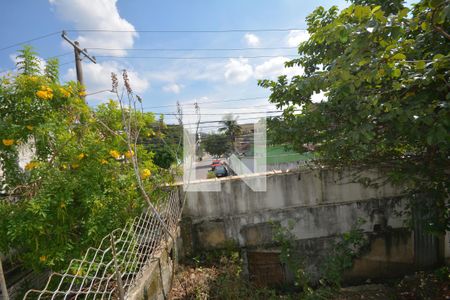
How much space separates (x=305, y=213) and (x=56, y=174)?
13.0 ft

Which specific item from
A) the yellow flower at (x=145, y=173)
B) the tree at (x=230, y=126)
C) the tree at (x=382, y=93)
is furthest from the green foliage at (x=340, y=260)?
the tree at (x=230, y=126)

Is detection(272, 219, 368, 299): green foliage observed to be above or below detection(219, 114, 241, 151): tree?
below

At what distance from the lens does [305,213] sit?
15.1 ft

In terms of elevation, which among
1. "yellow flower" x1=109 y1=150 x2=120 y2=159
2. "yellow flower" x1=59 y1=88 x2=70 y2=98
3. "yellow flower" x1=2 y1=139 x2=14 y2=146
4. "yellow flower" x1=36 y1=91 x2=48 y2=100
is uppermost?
"yellow flower" x1=59 y1=88 x2=70 y2=98

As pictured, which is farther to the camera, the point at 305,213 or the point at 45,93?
the point at 305,213

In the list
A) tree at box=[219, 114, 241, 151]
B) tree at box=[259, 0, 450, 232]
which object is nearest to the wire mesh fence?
tree at box=[259, 0, 450, 232]

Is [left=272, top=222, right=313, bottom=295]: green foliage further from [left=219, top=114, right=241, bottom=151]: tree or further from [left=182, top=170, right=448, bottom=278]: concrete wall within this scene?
[left=219, top=114, right=241, bottom=151]: tree

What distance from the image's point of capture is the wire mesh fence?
205 cm

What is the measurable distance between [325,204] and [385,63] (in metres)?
3.52

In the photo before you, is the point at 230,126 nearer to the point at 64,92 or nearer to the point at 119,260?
the point at 64,92

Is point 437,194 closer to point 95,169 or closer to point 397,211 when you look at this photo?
point 397,211

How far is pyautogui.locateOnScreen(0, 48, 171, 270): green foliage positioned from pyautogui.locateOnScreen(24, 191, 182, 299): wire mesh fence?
167mm

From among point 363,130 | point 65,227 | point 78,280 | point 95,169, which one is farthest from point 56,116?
point 363,130

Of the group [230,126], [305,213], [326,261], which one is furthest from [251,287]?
[230,126]
